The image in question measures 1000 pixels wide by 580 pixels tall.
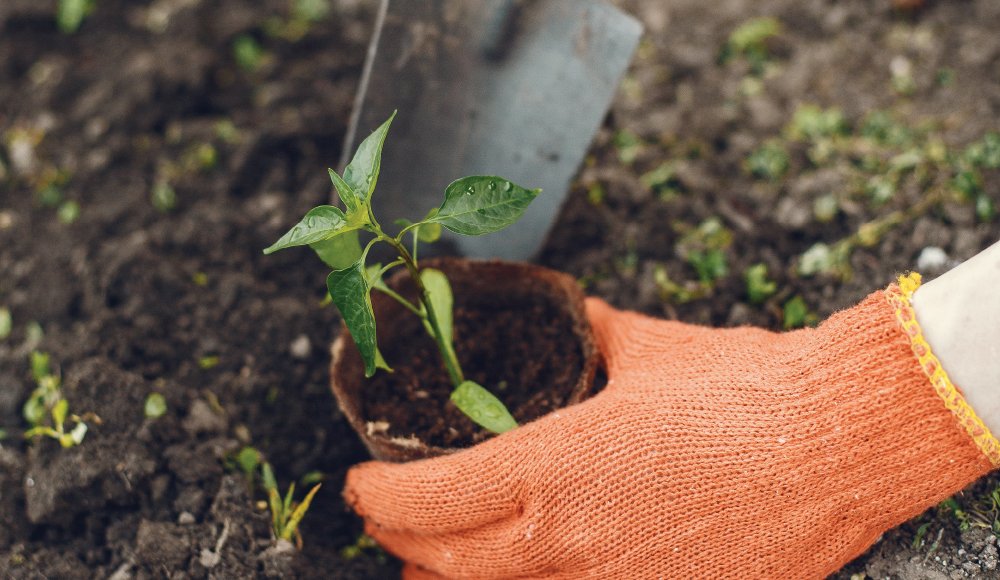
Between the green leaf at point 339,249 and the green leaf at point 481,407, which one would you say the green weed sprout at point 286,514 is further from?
the green leaf at point 339,249

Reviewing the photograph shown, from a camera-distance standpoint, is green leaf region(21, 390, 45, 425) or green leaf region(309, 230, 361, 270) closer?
green leaf region(309, 230, 361, 270)

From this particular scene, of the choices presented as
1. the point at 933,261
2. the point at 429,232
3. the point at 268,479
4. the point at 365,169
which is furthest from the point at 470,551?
the point at 933,261

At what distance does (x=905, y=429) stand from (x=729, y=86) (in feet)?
4.82

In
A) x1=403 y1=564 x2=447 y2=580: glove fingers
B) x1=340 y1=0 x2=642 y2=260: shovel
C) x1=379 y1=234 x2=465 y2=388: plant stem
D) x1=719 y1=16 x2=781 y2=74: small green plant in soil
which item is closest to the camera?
x1=379 y1=234 x2=465 y2=388: plant stem

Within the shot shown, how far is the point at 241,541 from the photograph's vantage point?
5.06ft

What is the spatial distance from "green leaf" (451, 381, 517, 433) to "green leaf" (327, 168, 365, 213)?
39 cm

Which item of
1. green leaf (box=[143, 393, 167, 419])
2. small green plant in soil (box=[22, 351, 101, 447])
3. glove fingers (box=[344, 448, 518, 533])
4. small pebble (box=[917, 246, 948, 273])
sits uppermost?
small pebble (box=[917, 246, 948, 273])

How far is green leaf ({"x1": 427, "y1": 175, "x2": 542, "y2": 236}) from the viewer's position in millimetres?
1255

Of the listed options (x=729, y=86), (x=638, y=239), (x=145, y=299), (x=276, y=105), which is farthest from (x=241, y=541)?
(x=729, y=86)

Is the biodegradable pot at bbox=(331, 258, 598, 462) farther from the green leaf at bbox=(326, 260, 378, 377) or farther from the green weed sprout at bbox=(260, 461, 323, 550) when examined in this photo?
the green leaf at bbox=(326, 260, 378, 377)

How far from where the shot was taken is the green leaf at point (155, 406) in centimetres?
169

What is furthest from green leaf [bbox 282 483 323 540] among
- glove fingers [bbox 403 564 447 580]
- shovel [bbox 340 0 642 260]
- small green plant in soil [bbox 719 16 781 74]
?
small green plant in soil [bbox 719 16 781 74]

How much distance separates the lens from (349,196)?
1248mm

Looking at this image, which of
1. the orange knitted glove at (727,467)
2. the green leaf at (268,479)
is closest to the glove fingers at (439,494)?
the orange knitted glove at (727,467)
